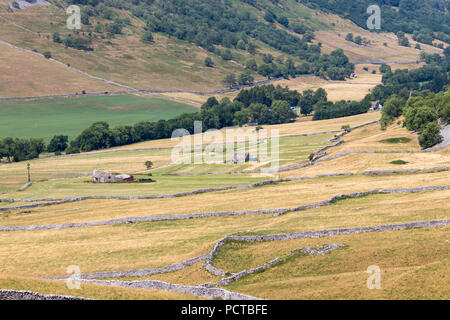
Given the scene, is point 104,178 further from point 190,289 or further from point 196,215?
point 190,289

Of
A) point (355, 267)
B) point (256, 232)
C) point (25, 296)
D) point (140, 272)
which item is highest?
point (25, 296)

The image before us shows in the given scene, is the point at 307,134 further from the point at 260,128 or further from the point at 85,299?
the point at 85,299

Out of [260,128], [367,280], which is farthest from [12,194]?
[260,128]

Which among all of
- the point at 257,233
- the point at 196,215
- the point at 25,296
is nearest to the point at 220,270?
the point at 257,233

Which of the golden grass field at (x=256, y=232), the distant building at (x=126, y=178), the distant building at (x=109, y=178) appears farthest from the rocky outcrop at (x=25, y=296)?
the distant building at (x=126, y=178)

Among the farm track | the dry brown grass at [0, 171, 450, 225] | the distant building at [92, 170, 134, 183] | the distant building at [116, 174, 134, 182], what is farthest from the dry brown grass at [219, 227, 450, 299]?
the distant building at [92, 170, 134, 183]

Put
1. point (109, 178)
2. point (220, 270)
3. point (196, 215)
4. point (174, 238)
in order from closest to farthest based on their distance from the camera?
point (220, 270), point (174, 238), point (196, 215), point (109, 178)

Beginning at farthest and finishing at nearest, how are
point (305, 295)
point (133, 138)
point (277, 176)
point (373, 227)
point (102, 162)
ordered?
point (133, 138) < point (102, 162) < point (277, 176) < point (373, 227) < point (305, 295)

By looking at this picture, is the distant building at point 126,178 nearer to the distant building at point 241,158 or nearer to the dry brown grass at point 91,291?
the distant building at point 241,158
